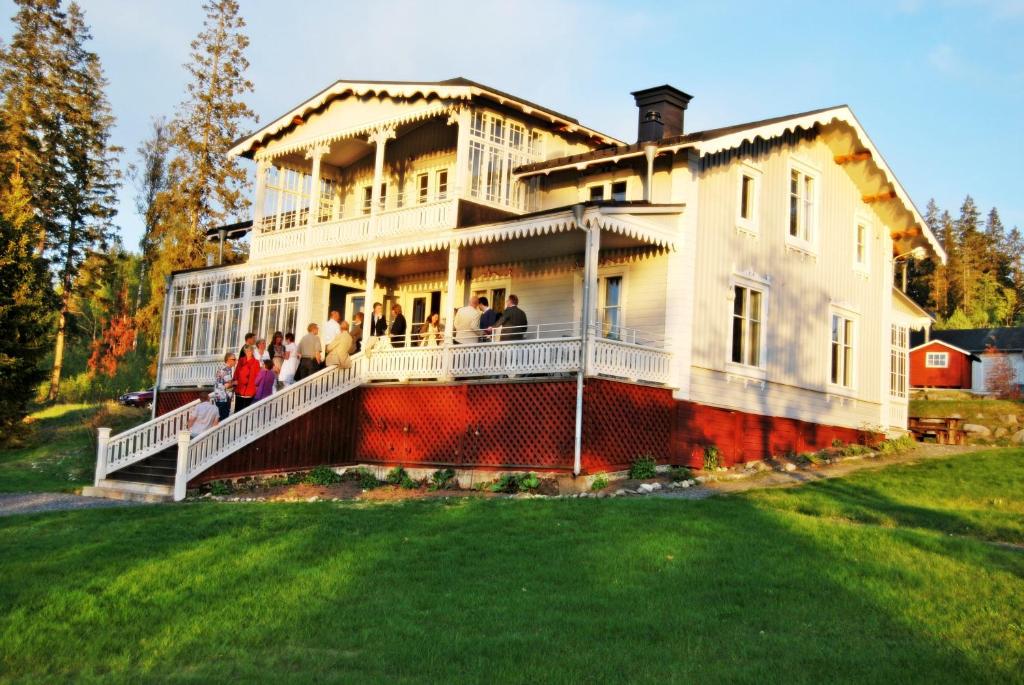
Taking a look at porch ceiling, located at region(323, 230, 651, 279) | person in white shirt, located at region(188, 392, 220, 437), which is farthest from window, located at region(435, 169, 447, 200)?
person in white shirt, located at region(188, 392, 220, 437)

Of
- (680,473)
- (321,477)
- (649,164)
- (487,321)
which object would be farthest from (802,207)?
(321,477)

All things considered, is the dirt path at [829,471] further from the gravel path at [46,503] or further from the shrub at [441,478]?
the gravel path at [46,503]

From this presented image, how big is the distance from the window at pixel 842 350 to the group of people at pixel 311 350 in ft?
28.9

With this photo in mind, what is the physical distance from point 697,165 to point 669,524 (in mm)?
10643

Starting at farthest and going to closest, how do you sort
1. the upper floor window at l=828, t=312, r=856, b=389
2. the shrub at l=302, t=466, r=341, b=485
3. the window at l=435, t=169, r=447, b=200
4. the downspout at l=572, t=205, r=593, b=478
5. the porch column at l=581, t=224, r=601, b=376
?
the window at l=435, t=169, r=447, b=200
the upper floor window at l=828, t=312, r=856, b=389
the shrub at l=302, t=466, r=341, b=485
the porch column at l=581, t=224, r=601, b=376
the downspout at l=572, t=205, r=593, b=478

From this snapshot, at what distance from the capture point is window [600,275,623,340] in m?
22.3

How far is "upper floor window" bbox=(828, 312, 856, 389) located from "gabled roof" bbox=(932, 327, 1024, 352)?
1466 inches

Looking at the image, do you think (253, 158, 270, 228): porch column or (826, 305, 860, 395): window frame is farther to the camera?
(253, 158, 270, 228): porch column

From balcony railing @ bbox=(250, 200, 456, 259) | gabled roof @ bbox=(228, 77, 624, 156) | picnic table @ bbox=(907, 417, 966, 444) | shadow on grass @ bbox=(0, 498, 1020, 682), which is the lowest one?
shadow on grass @ bbox=(0, 498, 1020, 682)

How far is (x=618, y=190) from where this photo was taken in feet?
77.7

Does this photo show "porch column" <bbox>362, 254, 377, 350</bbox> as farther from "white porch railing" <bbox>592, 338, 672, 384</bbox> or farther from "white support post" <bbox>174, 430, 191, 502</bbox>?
"white porch railing" <bbox>592, 338, 672, 384</bbox>

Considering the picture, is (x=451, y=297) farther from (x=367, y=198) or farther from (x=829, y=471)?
→ (x=829, y=471)

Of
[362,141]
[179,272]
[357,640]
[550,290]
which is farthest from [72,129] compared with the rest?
[357,640]

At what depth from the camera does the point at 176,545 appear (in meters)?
12.5
